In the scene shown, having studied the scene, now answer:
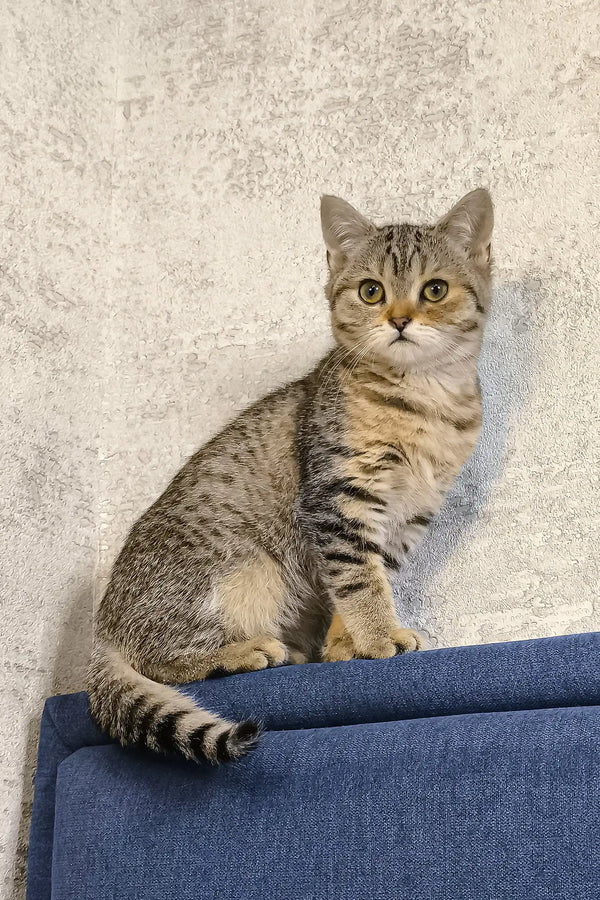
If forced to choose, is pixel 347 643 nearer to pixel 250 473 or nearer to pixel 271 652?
pixel 271 652

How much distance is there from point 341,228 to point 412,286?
23cm

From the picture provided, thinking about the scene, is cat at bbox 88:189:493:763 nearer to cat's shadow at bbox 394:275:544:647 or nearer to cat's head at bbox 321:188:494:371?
cat's head at bbox 321:188:494:371

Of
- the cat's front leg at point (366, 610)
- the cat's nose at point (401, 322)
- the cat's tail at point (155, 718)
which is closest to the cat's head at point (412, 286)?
the cat's nose at point (401, 322)

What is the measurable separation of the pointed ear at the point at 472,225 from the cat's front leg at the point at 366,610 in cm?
60

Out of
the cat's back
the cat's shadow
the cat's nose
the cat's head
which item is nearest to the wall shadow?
the cat's back

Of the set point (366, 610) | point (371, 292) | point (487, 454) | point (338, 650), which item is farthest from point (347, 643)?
point (371, 292)

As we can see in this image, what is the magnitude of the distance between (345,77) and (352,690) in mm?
1416

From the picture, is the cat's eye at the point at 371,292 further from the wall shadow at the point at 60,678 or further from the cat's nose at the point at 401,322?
the wall shadow at the point at 60,678

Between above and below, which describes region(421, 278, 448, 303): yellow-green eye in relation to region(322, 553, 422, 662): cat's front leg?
above

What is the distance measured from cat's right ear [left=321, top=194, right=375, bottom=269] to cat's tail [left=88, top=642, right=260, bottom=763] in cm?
85

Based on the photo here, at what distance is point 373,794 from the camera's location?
3.58 ft

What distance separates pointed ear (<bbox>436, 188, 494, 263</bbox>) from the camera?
156 centimetres

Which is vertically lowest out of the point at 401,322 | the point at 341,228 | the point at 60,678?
the point at 60,678

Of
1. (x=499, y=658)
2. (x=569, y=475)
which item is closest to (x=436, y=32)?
(x=569, y=475)
